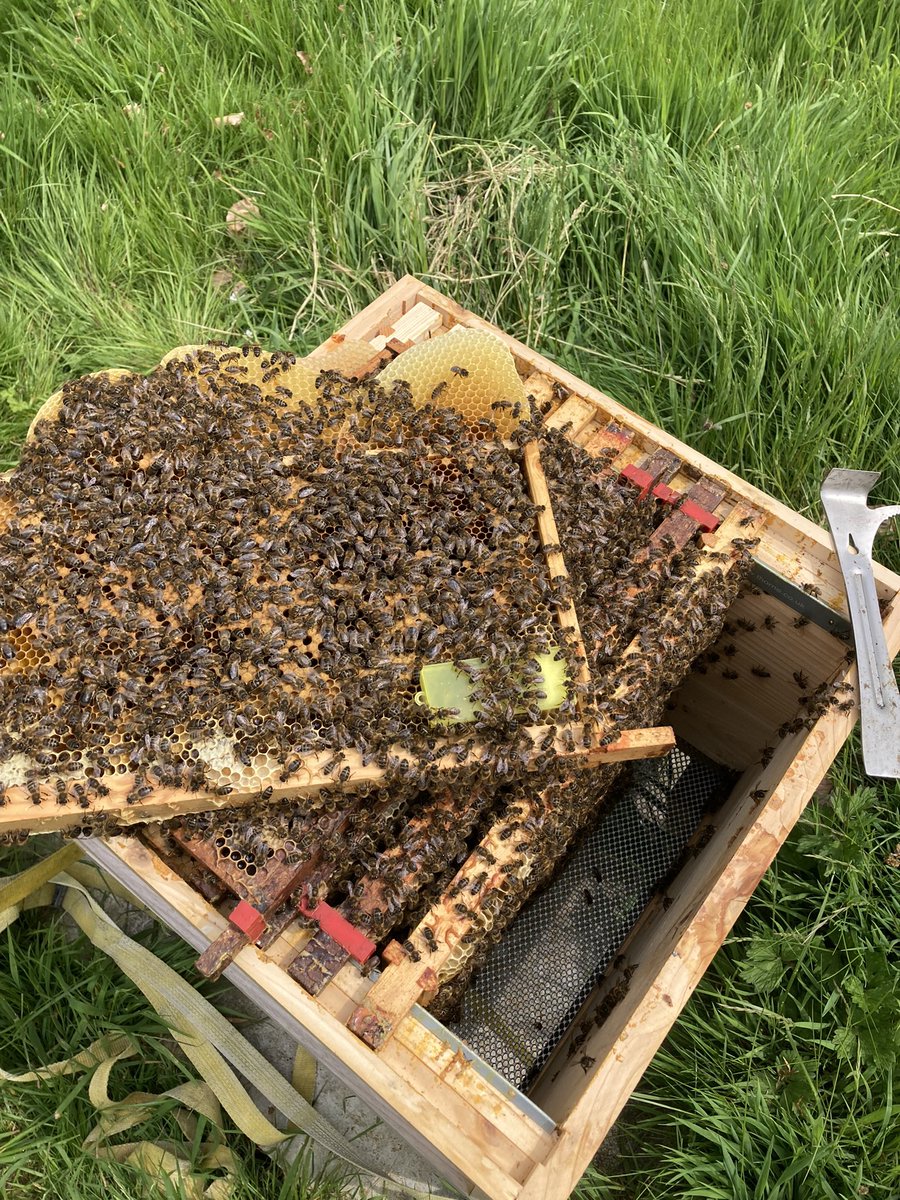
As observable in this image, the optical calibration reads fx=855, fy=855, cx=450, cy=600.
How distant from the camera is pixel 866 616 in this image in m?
3.25

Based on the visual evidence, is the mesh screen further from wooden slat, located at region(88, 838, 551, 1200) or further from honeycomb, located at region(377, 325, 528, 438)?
honeycomb, located at region(377, 325, 528, 438)

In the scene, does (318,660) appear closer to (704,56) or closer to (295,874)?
(295,874)

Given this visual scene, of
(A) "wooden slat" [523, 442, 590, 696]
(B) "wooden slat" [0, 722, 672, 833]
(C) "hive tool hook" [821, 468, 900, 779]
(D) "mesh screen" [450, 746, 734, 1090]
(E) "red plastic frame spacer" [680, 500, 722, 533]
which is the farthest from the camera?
(D) "mesh screen" [450, 746, 734, 1090]

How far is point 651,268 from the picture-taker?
505cm

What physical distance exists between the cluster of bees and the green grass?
188 centimetres

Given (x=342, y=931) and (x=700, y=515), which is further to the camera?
(x=700, y=515)

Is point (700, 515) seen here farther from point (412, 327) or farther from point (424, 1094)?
point (424, 1094)

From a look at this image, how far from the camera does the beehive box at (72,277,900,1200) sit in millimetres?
2504

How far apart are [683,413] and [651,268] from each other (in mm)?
930

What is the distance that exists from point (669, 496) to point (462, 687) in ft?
4.34

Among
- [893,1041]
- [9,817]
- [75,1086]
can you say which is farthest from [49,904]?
[893,1041]

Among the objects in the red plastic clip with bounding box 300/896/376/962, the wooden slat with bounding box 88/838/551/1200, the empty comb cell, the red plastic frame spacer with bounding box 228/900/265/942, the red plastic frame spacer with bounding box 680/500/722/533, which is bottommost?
the wooden slat with bounding box 88/838/551/1200

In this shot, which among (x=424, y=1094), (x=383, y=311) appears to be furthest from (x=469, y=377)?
(x=424, y=1094)

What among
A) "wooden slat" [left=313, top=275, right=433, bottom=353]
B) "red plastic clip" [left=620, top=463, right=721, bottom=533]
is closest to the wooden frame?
"red plastic clip" [left=620, top=463, right=721, bottom=533]
